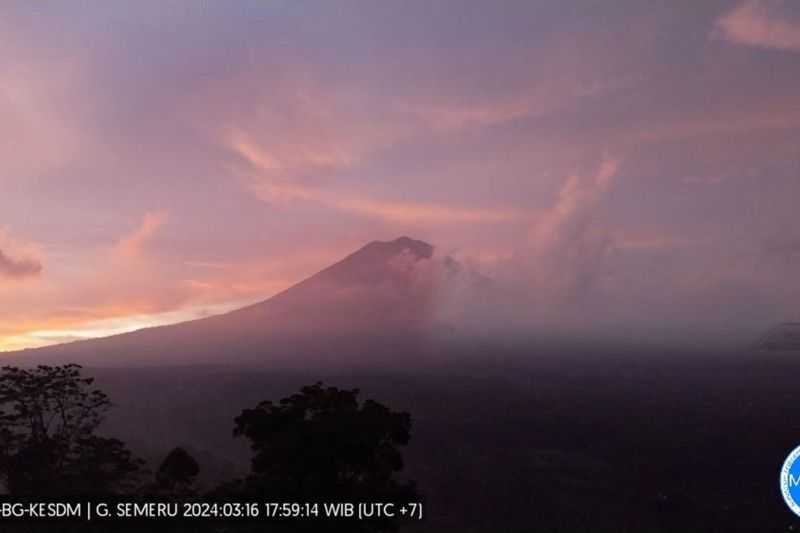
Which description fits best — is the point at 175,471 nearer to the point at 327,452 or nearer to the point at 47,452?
the point at 47,452

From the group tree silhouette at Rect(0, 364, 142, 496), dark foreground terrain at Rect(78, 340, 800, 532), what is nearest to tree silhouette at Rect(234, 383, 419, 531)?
tree silhouette at Rect(0, 364, 142, 496)

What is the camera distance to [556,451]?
12812 centimetres

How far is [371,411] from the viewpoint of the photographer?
71.2 feet

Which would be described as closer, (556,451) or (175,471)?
(175,471)

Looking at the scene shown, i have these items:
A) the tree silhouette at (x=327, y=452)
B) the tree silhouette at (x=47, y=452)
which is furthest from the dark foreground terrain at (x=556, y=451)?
the tree silhouette at (x=327, y=452)

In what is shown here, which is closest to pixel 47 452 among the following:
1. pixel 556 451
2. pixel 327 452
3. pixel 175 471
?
pixel 175 471

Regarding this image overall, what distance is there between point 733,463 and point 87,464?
138 meters

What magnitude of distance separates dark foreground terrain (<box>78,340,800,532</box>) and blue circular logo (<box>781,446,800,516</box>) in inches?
2442

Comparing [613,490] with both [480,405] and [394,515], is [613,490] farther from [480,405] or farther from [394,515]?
[394,515]

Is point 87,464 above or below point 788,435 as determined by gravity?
above

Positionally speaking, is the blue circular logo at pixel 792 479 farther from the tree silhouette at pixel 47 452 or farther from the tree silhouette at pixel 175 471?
the tree silhouette at pixel 47 452

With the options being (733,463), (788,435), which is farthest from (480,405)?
(788,435)

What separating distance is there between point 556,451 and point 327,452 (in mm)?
120108

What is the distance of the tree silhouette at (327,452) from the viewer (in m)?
20.8
